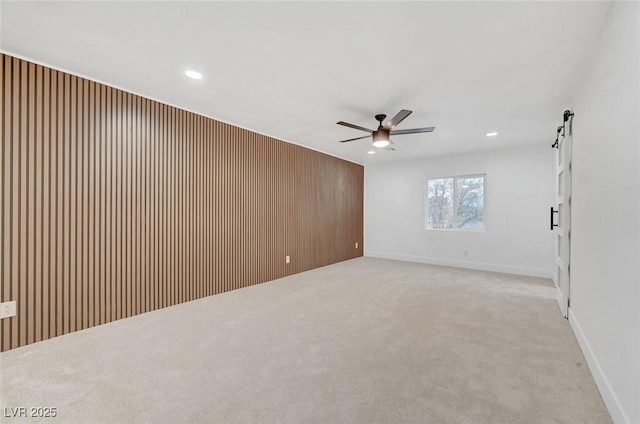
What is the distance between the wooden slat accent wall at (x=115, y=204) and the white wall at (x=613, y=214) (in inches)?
154

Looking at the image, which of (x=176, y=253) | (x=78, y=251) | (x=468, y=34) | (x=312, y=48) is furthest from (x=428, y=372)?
(x=78, y=251)

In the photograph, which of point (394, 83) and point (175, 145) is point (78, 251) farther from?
point (394, 83)

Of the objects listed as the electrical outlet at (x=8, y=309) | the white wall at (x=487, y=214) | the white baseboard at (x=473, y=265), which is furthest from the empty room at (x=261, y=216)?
the white wall at (x=487, y=214)

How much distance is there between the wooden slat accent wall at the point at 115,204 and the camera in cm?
231

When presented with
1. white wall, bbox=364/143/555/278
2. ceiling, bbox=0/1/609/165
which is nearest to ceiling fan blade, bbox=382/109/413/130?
ceiling, bbox=0/1/609/165

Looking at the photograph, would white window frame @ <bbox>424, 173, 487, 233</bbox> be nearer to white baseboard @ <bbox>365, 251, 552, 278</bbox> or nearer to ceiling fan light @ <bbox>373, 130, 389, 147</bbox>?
white baseboard @ <bbox>365, 251, 552, 278</bbox>

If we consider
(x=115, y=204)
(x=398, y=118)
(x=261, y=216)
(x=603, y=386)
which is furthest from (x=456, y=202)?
(x=115, y=204)

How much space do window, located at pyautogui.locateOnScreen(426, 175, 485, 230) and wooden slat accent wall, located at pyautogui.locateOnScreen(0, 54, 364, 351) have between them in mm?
3689

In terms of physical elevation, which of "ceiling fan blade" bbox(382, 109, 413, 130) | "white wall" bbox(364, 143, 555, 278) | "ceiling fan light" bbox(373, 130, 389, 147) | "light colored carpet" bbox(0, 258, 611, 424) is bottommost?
"light colored carpet" bbox(0, 258, 611, 424)

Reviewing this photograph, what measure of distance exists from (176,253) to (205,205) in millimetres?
727

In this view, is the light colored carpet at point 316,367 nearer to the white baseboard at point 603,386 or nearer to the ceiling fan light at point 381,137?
the white baseboard at point 603,386

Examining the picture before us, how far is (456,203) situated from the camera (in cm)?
599

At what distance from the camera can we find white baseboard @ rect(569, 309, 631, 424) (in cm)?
145

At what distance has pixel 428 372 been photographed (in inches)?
77.8
